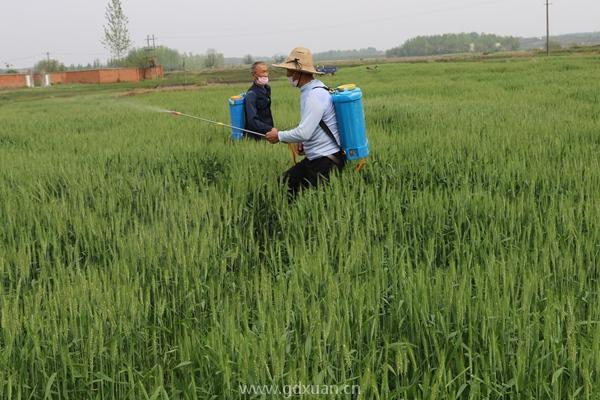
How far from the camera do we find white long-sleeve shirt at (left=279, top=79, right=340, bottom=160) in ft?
14.3

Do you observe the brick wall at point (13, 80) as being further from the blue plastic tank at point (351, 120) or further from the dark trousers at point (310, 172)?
the blue plastic tank at point (351, 120)

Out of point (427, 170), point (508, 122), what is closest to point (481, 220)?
point (427, 170)

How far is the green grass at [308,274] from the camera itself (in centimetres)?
190

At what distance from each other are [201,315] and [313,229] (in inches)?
58.7

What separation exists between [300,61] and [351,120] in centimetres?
61

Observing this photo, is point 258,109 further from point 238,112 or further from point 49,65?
point 49,65

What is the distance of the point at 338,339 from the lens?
1961 mm

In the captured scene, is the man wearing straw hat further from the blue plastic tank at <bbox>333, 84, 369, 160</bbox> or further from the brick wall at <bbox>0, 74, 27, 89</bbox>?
the brick wall at <bbox>0, 74, 27, 89</bbox>

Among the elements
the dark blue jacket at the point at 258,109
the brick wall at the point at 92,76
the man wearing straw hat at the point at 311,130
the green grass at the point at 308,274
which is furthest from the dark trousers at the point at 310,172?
the brick wall at the point at 92,76

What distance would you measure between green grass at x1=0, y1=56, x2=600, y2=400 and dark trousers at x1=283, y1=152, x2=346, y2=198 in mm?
121

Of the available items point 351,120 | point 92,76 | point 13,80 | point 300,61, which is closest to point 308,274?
point 351,120

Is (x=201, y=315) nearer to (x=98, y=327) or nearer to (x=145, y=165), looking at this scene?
(x=98, y=327)

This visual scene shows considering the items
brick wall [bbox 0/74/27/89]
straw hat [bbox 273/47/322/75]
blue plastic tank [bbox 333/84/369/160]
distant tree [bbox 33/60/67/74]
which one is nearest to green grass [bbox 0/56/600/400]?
blue plastic tank [bbox 333/84/369/160]

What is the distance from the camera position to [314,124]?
14.4ft
